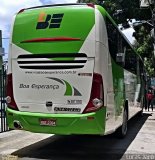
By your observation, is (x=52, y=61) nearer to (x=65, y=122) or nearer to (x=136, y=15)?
(x=65, y=122)

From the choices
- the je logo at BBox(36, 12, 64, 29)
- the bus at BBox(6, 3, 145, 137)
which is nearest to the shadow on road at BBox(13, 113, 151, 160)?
the bus at BBox(6, 3, 145, 137)

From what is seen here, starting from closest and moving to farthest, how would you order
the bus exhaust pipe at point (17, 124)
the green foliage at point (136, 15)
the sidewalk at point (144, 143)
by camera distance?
1. the bus exhaust pipe at point (17, 124)
2. the sidewalk at point (144, 143)
3. the green foliage at point (136, 15)

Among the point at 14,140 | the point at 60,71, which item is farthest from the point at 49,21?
the point at 14,140

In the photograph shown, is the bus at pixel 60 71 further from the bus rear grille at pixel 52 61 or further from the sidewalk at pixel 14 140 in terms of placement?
the sidewalk at pixel 14 140

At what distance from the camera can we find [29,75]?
9812 millimetres

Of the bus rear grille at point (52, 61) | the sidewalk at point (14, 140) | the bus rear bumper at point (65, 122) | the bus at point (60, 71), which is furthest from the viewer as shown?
the sidewalk at point (14, 140)

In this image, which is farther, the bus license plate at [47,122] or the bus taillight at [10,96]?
the bus taillight at [10,96]

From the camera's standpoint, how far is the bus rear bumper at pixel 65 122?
9250mm

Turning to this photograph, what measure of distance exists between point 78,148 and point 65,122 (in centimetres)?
180

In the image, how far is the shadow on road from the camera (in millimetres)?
9802

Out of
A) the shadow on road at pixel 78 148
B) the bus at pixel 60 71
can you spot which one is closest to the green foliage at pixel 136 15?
the shadow on road at pixel 78 148

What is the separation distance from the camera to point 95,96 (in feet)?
30.7

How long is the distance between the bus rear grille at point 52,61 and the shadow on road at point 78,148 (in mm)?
2023

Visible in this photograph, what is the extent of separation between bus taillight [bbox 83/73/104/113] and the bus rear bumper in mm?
120
